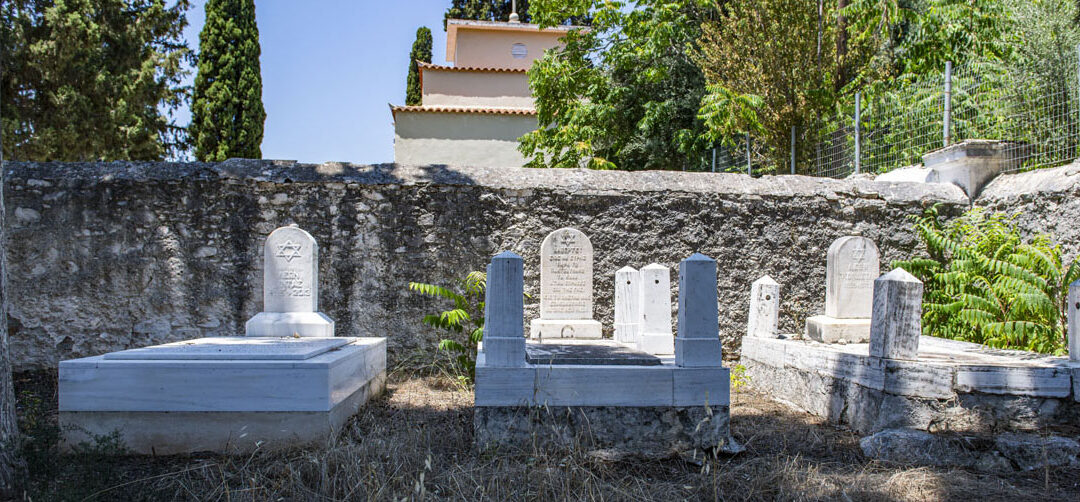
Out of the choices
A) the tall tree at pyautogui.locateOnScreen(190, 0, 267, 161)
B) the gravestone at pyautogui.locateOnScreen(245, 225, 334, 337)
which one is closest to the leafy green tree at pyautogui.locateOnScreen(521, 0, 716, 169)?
the tall tree at pyautogui.locateOnScreen(190, 0, 267, 161)

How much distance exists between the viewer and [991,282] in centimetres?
684

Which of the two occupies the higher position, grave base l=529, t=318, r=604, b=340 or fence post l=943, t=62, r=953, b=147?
fence post l=943, t=62, r=953, b=147

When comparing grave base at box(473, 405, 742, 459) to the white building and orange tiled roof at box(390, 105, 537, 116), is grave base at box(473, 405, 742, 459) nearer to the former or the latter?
the white building

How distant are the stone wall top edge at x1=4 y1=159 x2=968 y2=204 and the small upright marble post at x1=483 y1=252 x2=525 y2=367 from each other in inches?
126

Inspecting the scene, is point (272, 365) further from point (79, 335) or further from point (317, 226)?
point (79, 335)

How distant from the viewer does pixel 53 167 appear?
677 centimetres

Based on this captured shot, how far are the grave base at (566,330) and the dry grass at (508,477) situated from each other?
213 cm

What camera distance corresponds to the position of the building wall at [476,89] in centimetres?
1612

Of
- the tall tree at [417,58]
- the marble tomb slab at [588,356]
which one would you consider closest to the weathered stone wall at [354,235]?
the marble tomb slab at [588,356]

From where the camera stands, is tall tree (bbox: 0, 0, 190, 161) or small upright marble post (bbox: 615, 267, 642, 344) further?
tall tree (bbox: 0, 0, 190, 161)

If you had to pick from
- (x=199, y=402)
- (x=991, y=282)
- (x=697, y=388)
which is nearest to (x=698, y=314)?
(x=697, y=388)

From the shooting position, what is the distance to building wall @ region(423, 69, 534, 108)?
1612 centimetres

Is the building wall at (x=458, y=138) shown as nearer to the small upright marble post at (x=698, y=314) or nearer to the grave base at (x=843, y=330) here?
the grave base at (x=843, y=330)

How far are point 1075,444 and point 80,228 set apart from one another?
27.5ft
